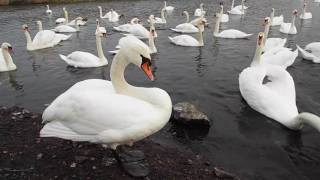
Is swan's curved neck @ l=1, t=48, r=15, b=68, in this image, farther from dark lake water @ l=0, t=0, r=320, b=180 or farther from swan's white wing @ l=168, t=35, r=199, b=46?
swan's white wing @ l=168, t=35, r=199, b=46

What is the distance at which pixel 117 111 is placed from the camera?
5.36 m

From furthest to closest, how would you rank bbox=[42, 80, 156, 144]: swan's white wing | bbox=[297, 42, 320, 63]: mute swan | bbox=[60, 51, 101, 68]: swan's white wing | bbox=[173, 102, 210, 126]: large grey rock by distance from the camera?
bbox=[60, 51, 101, 68]: swan's white wing → bbox=[297, 42, 320, 63]: mute swan → bbox=[173, 102, 210, 126]: large grey rock → bbox=[42, 80, 156, 144]: swan's white wing

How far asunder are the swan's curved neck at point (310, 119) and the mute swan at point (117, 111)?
3.41 m

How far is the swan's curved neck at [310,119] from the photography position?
285 inches

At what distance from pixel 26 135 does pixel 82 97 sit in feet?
8.45

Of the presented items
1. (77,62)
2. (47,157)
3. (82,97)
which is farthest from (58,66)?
(82,97)

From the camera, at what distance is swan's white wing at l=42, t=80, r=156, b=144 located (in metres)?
5.35

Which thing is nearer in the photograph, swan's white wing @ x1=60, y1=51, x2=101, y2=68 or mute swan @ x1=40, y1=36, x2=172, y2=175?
mute swan @ x1=40, y1=36, x2=172, y2=175

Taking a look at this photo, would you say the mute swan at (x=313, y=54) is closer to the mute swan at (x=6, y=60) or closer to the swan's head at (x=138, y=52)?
the swan's head at (x=138, y=52)

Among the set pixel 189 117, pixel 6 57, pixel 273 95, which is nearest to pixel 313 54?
pixel 273 95

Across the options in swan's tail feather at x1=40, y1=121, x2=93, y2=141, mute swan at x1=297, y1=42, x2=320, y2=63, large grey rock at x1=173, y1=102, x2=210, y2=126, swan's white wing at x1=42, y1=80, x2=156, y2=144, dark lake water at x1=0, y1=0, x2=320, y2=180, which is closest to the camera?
swan's white wing at x1=42, y1=80, x2=156, y2=144

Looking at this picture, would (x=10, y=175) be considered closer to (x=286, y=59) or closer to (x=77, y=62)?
(x=77, y=62)

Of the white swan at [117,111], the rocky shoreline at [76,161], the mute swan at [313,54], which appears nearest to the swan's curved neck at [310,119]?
the rocky shoreline at [76,161]

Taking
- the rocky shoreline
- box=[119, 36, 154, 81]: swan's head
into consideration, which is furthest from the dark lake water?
box=[119, 36, 154, 81]: swan's head
